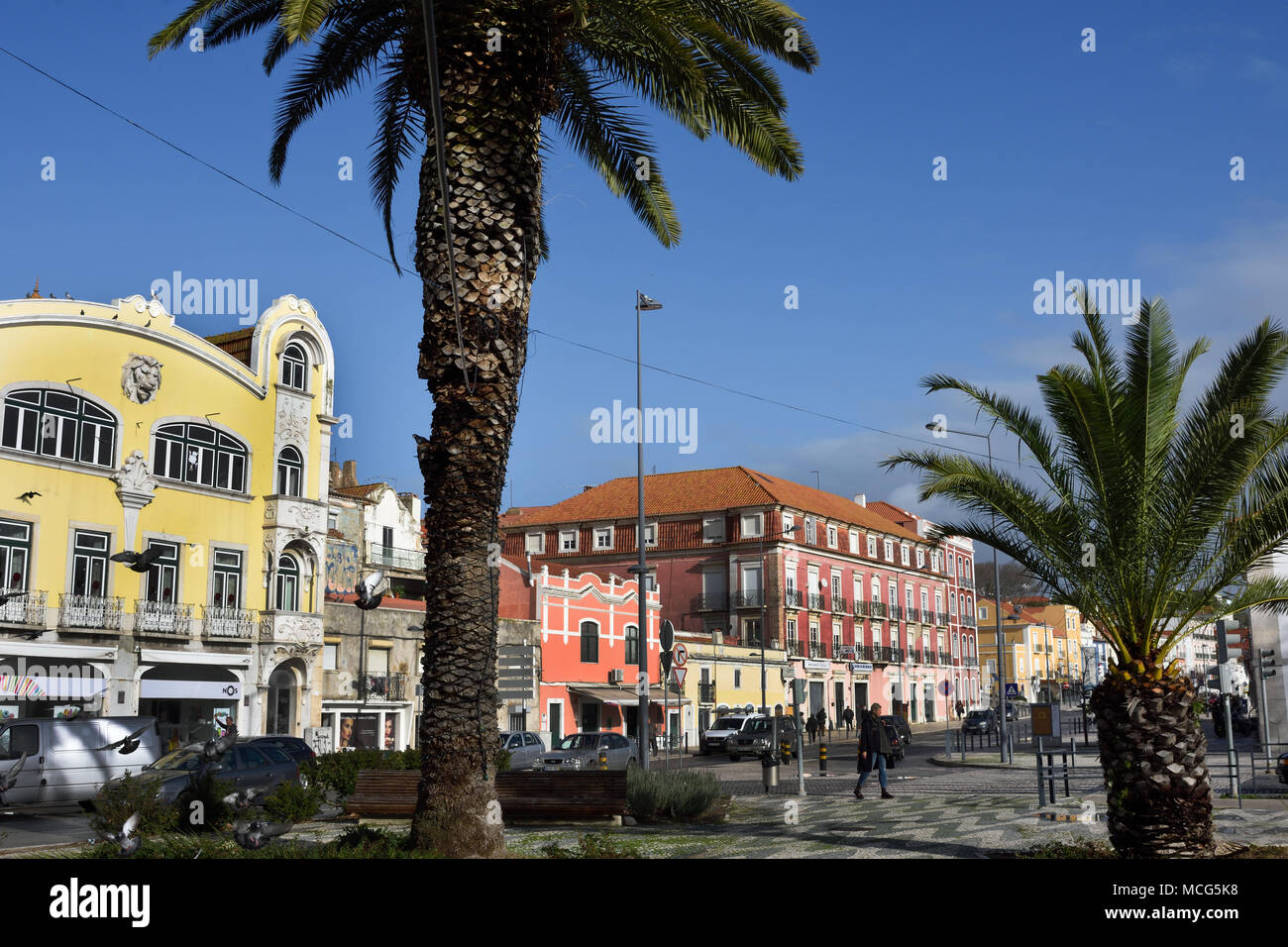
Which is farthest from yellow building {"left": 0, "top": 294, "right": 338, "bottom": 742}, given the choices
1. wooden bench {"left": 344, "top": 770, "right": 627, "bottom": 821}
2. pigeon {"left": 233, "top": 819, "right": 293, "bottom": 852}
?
pigeon {"left": 233, "top": 819, "right": 293, "bottom": 852}

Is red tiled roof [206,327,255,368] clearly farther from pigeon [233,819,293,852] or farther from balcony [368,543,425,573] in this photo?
pigeon [233,819,293,852]

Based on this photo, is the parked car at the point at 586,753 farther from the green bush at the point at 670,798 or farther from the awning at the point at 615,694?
the green bush at the point at 670,798

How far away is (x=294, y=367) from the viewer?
39.6 meters

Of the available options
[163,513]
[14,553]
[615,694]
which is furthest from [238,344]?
[615,694]

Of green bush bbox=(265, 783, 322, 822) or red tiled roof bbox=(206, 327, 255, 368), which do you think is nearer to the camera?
green bush bbox=(265, 783, 322, 822)

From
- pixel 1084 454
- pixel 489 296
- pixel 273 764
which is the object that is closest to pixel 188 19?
pixel 489 296

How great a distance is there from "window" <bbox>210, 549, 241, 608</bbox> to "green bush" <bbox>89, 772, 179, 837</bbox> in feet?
74.5

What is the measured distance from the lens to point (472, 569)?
11000 mm

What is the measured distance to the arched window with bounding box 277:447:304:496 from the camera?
38.6m

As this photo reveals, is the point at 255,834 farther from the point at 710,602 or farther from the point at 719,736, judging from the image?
the point at 710,602

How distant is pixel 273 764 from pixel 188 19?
12.0 meters

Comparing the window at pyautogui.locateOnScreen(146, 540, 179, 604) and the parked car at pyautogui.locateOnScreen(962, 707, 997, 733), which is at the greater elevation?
the window at pyautogui.locateOnScreen(146, 540, 179, 604)
